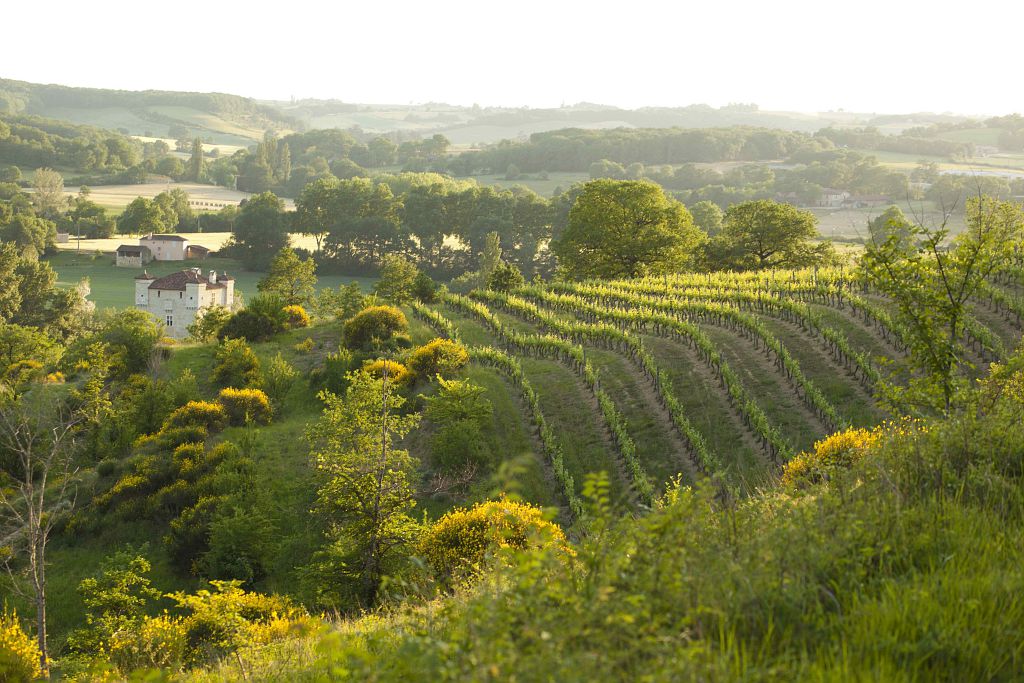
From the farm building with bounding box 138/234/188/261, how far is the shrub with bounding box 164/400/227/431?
8614 cm

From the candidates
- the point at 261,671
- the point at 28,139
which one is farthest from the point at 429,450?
the point at 28,139

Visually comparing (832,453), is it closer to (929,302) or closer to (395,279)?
(929,302)

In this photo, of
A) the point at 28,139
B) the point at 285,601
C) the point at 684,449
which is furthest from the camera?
the point at 28,139

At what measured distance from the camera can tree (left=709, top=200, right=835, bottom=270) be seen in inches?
2115

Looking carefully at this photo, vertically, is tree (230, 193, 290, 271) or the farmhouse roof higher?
tree (230, 193, 290, 271)

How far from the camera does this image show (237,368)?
114 feet

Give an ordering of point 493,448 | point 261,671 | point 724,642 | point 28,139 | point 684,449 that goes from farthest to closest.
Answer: point 28,139, point 493,448, point 684,449, point 261,671, point 724,642

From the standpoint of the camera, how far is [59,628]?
1961cm

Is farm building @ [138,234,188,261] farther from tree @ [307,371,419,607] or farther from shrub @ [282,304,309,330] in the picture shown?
tree @ [307,371,419,607]

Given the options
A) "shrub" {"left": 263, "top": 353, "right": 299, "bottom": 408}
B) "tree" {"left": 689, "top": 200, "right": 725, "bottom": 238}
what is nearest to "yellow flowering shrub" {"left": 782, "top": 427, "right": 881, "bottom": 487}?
"shrub" {"left": 263, "top": 353, "right": 299, "bottom": 408}

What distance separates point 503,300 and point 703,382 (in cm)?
1746

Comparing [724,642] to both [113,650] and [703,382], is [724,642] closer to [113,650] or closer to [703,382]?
[113,650]

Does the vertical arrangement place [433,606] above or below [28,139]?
below

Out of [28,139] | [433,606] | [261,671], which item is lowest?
[261,671]
